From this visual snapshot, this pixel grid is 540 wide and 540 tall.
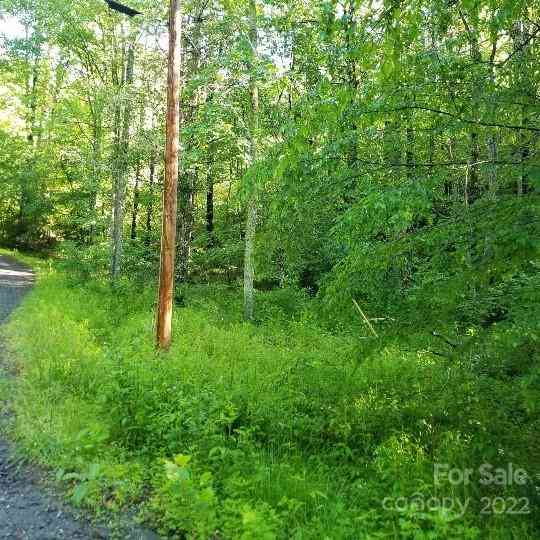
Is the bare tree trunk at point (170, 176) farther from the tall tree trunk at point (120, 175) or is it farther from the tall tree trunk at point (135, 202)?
the tall tree trunk at point (135, 202)

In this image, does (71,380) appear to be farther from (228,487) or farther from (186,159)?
(186,159)

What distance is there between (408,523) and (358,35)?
3.94 metres

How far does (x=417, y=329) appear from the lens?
4.31m

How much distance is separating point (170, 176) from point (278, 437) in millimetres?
5215

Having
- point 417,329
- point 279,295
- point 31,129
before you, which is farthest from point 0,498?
point 31,129

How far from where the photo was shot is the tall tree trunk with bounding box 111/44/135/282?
47.3 feet

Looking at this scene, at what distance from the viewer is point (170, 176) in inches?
340

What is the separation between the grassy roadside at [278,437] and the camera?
4.14 metres

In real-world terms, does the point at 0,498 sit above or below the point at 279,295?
below

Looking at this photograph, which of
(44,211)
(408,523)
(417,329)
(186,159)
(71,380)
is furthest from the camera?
(44,211)

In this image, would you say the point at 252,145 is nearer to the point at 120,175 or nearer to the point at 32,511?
the point at 120,175

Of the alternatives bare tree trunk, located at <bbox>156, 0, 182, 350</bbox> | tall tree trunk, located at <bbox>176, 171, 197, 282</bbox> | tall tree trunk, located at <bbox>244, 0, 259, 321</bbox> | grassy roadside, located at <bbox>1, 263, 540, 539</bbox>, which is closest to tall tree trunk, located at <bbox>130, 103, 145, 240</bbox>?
tall tree trunk, located at <bbox>176, 171, 197, 282</bbox>

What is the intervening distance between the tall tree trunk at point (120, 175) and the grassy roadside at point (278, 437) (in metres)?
7.27

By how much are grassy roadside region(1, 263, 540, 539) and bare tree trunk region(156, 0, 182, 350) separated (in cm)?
72
